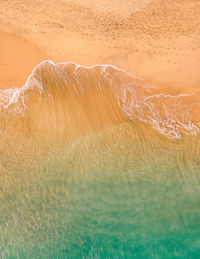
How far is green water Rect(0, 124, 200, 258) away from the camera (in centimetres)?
341

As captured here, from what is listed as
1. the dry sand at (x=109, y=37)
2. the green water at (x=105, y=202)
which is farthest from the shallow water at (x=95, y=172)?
the dry sand at (x=109, y=37)

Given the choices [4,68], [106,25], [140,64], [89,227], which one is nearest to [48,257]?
[89,227]

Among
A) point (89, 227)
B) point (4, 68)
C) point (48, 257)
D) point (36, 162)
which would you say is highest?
point (4, 68)

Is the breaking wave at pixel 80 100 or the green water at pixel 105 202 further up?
the breaking wave at pixel 80 100

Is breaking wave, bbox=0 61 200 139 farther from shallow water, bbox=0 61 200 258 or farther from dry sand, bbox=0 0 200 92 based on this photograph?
dry sand, bbox=0 0 200 92

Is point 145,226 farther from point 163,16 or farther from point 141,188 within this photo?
point 163,16

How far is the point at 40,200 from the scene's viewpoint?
3521mm

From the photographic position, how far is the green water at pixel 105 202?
3414 mm

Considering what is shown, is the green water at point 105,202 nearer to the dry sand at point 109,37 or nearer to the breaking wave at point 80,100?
the breaking wave at point 80,100

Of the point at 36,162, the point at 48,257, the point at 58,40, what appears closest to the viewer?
the point at 48,257

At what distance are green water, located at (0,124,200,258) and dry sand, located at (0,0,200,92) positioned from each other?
1212mm

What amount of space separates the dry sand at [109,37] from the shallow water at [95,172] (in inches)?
11.2

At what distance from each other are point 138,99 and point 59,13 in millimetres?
2131

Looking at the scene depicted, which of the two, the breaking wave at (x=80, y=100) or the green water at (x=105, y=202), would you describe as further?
the breaking wave at (x=80, y=100)
